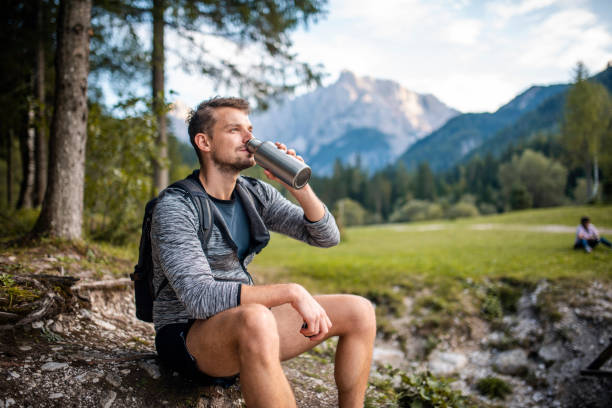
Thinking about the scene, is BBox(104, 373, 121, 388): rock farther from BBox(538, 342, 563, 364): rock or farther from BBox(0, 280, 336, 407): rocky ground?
BBox(538, 342, 563, 364): rock

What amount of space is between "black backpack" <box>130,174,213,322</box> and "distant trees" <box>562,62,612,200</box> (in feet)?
142

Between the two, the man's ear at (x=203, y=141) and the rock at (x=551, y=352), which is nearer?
the man's ear at (x=203, y=141)

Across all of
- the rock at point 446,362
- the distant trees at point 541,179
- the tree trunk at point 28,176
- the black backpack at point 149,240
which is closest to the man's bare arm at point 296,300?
the black backpack at point 149,240

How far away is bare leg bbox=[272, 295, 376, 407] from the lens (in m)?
2.41

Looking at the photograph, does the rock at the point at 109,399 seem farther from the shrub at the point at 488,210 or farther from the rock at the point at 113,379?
the shrub at the point at 488,210

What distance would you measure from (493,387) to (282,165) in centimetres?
524

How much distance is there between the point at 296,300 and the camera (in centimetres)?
207

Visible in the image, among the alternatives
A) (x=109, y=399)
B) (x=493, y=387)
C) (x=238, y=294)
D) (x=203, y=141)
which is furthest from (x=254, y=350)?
(x=493, y=387)

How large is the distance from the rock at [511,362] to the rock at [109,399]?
5.81 meters

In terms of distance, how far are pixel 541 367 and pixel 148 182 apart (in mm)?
7084

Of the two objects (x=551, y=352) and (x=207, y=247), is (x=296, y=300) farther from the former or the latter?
(x=551, y=352)

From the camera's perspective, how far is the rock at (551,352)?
605 centimetres

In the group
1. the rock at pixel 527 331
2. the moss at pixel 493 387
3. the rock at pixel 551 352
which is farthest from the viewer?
the rock at pixel 527 331

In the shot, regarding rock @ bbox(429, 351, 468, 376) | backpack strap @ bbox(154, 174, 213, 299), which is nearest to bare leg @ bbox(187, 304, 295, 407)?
backpack strap @ bbox(154, 174, 213, 299)
